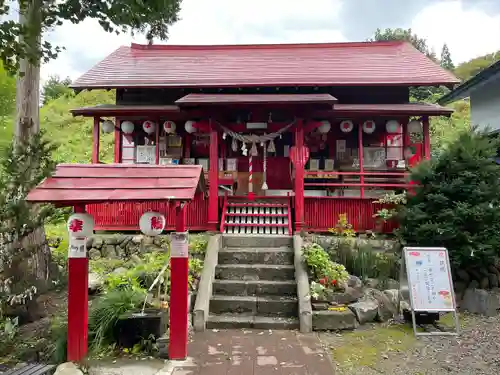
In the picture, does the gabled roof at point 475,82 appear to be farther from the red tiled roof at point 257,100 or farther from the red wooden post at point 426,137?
the red tiled roof at point 257,100

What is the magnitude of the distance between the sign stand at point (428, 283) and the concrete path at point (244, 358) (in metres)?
1.78

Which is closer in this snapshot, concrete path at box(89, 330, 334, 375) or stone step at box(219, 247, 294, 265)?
concrete path at box(89, 330, 334, 375)

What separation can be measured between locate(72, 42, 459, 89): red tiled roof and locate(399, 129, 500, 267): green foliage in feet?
13.3

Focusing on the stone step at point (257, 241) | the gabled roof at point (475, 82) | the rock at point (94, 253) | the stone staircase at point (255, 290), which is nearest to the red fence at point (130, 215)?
the rock at point (94, 253)

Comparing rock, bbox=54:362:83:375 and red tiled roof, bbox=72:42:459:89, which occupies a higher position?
red tiled roof, bbox=72:42:459:89

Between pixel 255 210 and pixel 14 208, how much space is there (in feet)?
18.9

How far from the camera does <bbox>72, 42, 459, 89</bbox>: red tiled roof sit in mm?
11062

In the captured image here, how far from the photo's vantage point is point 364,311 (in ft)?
20.7

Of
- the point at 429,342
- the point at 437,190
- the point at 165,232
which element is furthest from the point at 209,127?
the point at 429,342

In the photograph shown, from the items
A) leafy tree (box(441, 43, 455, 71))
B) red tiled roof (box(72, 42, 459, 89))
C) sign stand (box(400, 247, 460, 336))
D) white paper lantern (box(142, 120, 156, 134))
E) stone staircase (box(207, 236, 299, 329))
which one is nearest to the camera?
sign stand (box(400, 247, 460, 336))

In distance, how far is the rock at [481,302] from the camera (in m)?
6.70

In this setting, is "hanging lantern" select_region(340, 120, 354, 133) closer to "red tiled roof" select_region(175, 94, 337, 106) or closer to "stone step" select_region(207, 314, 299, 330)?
"red tiled roof" select_region(175, 94, 337, 106)

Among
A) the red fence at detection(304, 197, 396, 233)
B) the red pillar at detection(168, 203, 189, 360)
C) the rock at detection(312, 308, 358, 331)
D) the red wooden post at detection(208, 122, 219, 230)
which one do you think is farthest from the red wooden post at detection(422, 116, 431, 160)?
the red pillar at detection(168, 203, 189, 360)

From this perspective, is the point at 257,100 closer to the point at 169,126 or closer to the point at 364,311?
the point at 169,126
